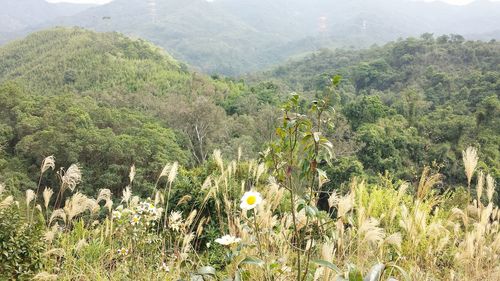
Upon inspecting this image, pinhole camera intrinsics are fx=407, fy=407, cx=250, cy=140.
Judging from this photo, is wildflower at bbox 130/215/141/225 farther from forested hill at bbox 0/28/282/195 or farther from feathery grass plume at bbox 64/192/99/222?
forested hill at bbox 0/28/282/195

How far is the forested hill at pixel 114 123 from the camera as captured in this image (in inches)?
664

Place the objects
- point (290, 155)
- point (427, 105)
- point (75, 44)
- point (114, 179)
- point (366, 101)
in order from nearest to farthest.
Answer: point (290, 155), point (114, 179), point (366, 101), point (427, 105), point (75, 44)

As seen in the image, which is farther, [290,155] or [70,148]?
[70,148]

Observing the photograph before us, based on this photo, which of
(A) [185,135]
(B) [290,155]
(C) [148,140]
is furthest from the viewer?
(A) [185,135]

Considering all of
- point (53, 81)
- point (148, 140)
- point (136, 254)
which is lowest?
point (53, 81)

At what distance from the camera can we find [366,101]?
24.7 metres

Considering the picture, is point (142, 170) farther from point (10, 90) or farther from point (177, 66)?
point (177, 66)

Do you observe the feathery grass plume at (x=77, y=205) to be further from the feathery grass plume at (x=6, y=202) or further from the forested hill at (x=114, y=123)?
the forested hill at (x=114, y=123)

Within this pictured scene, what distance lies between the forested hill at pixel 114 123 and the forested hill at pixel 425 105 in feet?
19.5

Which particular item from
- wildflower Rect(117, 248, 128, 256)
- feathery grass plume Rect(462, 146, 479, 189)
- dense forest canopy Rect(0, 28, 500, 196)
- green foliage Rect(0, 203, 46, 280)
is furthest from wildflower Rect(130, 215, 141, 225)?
feathery grass plume Rect(462, 146, 479, 189)

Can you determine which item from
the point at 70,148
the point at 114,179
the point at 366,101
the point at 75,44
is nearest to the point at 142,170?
the point at 114,179

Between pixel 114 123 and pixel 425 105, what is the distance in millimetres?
20358

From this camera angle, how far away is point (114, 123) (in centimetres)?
2041

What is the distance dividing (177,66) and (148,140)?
1213 inches
